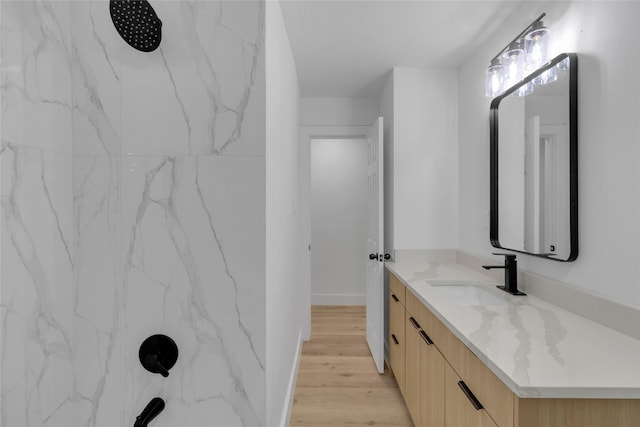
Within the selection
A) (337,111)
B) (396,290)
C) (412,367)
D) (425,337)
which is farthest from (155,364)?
(337,111)

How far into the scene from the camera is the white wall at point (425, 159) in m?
2.92

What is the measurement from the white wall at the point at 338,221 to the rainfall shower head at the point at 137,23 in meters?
3.91

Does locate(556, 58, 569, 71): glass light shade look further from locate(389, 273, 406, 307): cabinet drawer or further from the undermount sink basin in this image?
locate(389, 273, 406, 307): cabinet drawer

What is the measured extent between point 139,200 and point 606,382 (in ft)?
4.56

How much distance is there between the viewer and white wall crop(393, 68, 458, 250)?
292 cm

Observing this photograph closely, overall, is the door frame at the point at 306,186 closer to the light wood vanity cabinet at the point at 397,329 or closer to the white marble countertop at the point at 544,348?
the light wood vanity cabinet at the point at 397,329

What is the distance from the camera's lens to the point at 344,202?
495 cm

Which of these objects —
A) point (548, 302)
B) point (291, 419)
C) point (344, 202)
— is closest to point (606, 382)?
point (548, 302)

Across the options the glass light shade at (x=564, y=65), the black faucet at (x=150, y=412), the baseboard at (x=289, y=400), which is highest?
the glass light shade at (x=564, y=65)

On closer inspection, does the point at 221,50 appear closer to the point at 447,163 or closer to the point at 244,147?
the point at 244,147

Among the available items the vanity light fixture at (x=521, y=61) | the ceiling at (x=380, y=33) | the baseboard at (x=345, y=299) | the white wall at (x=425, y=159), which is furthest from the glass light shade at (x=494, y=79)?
the baseboard at (x=345, y=299)

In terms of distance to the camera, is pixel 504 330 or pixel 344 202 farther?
pixel 344 202

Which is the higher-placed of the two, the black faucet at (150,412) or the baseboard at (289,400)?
the black faucet at (150,412)

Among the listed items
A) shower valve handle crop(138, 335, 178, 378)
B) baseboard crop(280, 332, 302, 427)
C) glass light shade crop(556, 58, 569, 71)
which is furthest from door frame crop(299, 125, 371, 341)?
shower valve handle crop(138, 335, 178, 378)
